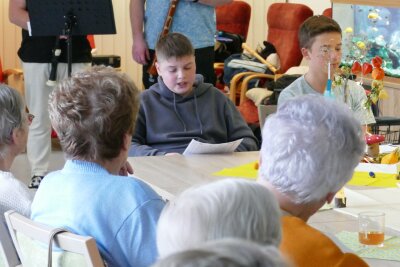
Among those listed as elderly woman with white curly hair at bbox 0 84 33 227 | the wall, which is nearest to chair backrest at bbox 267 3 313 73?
the wall

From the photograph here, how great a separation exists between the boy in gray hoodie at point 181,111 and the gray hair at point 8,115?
1100mm

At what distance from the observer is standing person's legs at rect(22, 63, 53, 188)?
578 centimetres

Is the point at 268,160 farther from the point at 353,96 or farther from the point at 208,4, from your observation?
the point at 208,4

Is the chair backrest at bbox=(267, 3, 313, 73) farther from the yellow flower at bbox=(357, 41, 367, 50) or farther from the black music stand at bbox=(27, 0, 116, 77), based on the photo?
the yellow flower at bbox=(357, 41, 367, 50)

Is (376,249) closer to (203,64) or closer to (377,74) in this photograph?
(377,74)

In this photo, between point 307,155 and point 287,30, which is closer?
point 307,155

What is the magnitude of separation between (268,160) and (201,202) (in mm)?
667

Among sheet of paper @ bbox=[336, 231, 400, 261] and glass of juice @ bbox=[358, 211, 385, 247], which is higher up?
glass of juice @ bbox=[358, 211, 385, 247]

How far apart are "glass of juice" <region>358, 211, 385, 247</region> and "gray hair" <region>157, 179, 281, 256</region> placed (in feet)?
3.43

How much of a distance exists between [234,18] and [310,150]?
6.75 meters

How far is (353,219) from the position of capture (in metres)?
2.63

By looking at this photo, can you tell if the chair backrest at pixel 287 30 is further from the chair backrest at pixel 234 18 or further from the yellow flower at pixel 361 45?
the yellow flower at pixel 361 45

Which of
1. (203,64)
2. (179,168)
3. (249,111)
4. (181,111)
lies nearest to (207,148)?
(179,168)

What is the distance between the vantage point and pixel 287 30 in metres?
7.79
